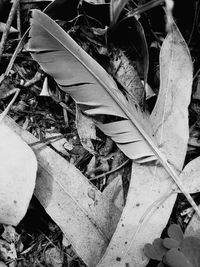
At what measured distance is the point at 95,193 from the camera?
1780 millimetres

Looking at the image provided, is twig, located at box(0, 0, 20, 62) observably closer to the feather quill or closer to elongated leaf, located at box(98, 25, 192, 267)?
the feather quill

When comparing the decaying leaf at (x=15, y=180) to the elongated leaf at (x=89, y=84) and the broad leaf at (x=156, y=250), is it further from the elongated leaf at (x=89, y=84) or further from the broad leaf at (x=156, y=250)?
the broad leaf at (x=156, y=250)

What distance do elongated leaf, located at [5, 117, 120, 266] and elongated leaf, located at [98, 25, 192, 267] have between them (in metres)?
0.07

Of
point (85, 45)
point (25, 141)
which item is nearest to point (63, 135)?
point (25, 141)

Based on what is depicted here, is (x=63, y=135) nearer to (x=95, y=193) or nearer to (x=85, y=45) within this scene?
(x=95, y=193)

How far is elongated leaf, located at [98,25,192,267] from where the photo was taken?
1684 millimetres

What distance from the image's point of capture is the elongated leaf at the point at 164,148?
1.68m

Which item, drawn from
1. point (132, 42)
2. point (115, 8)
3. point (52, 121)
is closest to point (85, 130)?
point (52, 121)

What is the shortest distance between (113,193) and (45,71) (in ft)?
2.13

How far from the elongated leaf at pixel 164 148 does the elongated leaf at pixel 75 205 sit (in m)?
0.07

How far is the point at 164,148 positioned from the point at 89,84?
0.45 metres

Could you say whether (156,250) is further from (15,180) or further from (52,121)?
(52,121)

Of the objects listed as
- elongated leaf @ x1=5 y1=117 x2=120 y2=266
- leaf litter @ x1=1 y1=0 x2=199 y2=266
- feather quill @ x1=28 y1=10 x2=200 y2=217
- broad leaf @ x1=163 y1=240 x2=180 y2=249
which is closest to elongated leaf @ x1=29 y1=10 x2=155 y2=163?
feather quill @ x1=28 y1=10 x2=200 y2=217

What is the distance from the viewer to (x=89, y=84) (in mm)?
1753
